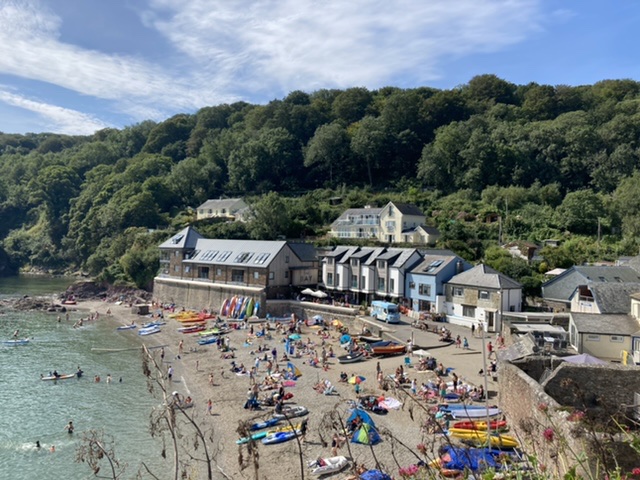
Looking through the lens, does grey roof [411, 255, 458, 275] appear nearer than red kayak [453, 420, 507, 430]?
No

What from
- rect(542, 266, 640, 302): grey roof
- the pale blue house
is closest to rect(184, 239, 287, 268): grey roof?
the pale blue house

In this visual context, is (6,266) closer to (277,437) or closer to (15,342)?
(15,342)

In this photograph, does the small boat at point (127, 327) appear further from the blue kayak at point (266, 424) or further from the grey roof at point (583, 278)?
the grey roof at point (583, 278)

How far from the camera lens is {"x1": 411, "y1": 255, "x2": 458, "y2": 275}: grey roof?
34.6m

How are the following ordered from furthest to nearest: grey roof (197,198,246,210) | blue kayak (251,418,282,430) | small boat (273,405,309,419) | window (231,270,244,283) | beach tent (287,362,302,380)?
grey roof (197,198,246,210) → window (231,270,244,283) → beach tent (287,362,302,380) → small boat (273,405,309,419) → blue kayak (251,418,282,430)

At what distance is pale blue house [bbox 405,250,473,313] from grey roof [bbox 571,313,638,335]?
35.2 feet

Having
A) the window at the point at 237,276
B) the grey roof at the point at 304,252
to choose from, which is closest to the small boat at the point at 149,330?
the window at the point at 237,276

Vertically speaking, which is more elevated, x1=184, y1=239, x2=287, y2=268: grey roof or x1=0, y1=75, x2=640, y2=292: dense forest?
x1=0, y1=75, x2=640, y2=292: dense forest

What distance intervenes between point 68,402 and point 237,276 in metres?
20.9

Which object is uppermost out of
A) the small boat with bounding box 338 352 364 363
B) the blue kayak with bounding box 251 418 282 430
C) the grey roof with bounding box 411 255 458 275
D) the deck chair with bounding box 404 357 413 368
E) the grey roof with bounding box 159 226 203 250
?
the grey roof with bounding box 159 226 203 250

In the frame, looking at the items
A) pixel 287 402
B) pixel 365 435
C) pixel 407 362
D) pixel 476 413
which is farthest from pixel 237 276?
pixel 476 413

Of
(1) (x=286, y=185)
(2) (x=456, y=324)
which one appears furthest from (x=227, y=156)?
(2) (x=456, y=324)

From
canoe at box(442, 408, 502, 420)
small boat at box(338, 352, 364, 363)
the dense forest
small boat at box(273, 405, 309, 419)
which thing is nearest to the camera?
canoe at box(442, 408, 502, 420)

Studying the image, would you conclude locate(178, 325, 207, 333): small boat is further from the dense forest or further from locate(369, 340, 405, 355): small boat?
the dense forest
